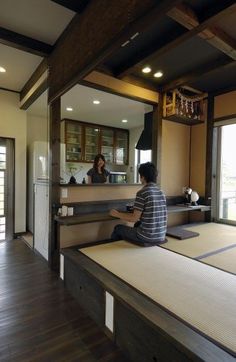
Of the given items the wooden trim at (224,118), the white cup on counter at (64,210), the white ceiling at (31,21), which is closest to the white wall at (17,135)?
→ the white ceiling at (31,21)

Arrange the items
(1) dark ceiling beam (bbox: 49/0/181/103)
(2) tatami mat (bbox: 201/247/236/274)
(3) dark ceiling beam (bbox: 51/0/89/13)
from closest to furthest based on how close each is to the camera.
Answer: (1) dark ceiling beam (bbox: 49/0/181/103), (3) dark ceiling beam (bbox: 51/0/89/13), (2) tatami mat (bbox: 201/247/236/274)

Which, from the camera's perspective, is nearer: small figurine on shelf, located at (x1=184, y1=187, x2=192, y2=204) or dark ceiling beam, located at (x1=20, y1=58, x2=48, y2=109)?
dark ceiling beam, located at (x1=20, y1=58, x2=48, y2=109)

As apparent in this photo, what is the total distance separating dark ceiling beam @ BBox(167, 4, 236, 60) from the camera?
5.98ft

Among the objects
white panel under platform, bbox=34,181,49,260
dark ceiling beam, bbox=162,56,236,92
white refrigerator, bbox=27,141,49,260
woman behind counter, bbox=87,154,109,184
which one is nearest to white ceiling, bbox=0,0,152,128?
dark ceiling beam, bbox=162,56,236,92

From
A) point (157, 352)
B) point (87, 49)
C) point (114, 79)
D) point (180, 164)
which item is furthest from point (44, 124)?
point (157, 352)

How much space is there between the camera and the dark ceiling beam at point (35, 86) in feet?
10.1

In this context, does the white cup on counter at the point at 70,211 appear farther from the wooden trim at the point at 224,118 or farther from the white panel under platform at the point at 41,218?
the wooden trim at the point at 224,118

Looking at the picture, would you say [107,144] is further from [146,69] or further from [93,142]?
→ [146,69]

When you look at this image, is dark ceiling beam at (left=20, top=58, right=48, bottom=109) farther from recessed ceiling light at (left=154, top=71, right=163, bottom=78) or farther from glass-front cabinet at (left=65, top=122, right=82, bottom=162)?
recessed ceiling light at (left=154, top=71, right=163, bottom=78)

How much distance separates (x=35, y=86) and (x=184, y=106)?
2.43m

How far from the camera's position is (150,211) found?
242cm

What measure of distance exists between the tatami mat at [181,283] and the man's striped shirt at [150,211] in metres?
0.17

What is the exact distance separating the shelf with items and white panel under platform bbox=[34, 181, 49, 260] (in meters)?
2.28

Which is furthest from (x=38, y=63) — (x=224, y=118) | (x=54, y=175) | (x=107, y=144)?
(x=224, y=118)
